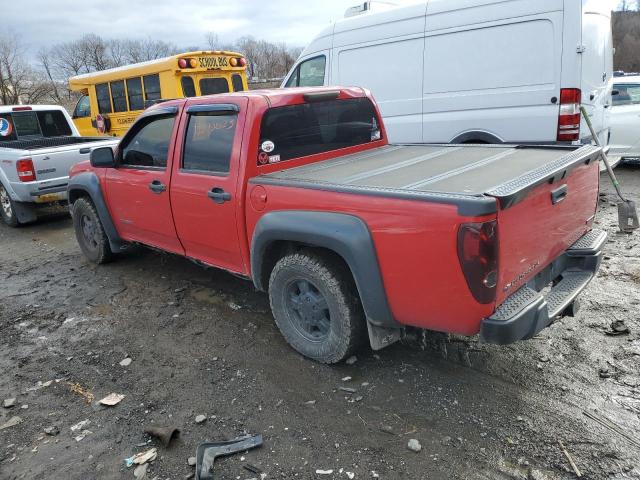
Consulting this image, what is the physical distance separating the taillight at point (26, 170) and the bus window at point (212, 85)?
5.46m

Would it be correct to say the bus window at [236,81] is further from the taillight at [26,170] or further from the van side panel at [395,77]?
the taillight at [26,170]

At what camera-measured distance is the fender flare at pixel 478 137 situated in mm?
6446

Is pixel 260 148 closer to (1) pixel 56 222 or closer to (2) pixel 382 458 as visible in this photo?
(2) pixel 382 458

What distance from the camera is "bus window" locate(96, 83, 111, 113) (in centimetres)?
1357

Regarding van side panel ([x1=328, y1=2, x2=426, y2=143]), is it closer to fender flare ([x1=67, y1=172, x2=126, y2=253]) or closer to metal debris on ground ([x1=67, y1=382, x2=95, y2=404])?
fender flare ([x1=67, y1=172, x2=126, y2=253])

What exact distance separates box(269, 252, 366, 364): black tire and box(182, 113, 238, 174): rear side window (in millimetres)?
952

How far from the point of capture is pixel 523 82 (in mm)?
6023

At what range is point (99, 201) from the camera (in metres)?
5.30

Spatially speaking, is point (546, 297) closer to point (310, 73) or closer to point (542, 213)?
point (542, 213)

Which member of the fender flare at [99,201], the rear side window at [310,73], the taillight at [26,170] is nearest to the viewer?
the fender flare at [99,201]

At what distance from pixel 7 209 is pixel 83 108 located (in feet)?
24.9

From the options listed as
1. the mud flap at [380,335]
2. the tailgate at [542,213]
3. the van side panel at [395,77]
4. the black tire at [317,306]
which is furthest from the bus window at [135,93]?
the tailgate at [542,213]

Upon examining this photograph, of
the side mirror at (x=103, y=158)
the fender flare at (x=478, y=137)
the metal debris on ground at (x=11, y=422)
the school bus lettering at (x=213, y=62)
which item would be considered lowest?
the metal debris on ground at (x=11, y=422)

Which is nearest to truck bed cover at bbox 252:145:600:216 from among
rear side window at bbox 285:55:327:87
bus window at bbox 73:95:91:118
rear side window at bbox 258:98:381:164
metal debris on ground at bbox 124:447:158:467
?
rear side window at bbox 258:98:381:164
